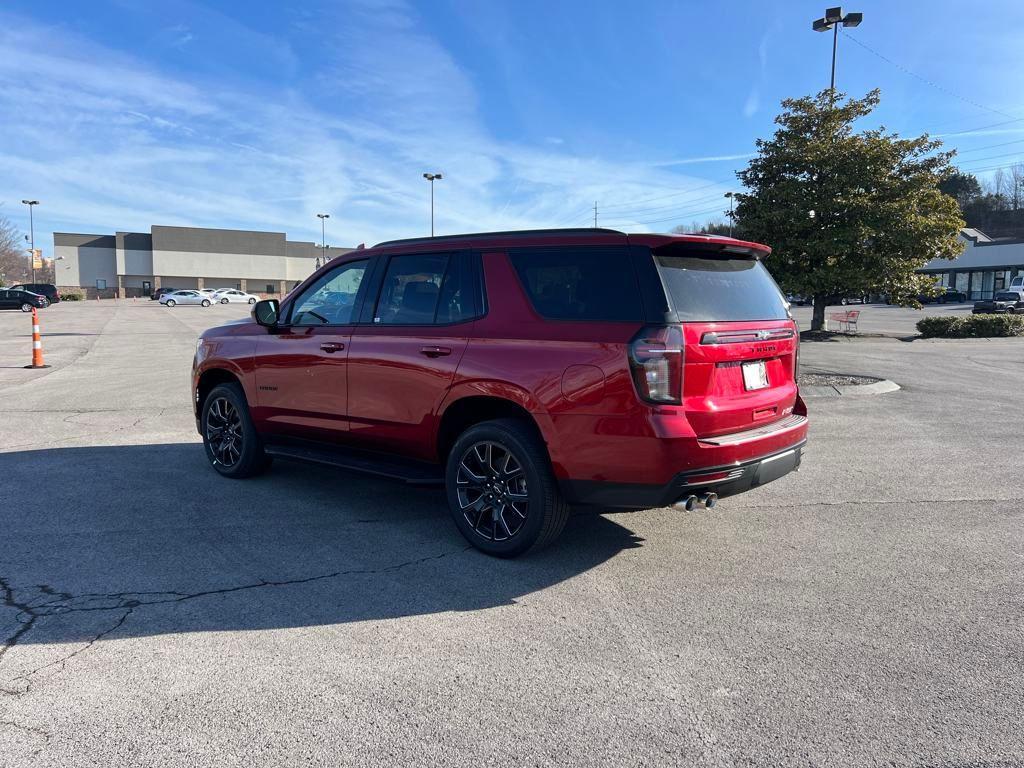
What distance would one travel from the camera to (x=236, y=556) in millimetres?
4504

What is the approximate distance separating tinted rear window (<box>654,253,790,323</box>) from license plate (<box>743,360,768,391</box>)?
0.28m

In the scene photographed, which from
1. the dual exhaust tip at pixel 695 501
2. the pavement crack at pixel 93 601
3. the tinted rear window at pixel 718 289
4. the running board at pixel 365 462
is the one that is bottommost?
the pavement crack at pixel 93 601

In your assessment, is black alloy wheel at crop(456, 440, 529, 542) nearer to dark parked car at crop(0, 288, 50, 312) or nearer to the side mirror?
the side mirror

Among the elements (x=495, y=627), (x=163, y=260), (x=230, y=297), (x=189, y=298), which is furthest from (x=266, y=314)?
(x=163, y=260)

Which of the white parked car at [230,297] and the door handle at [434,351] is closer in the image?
the door handle at [434,351]

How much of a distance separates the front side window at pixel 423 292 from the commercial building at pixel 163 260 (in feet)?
298

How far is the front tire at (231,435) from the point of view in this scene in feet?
20.3

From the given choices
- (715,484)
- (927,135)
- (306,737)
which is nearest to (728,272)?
(715,484)

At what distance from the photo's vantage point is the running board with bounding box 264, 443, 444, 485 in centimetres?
488

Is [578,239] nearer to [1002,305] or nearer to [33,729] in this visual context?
[33,729]

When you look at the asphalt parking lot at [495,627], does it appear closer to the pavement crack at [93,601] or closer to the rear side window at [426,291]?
the pavement crack at [93,601]

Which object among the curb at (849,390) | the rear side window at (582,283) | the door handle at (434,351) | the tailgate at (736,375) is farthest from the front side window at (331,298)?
the curb at (849,390)

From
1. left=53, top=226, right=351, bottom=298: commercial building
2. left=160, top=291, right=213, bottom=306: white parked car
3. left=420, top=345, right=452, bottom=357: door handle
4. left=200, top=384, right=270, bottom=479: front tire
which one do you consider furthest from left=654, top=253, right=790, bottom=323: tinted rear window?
left=53, top=226, right=351, bottom=298: commercial building

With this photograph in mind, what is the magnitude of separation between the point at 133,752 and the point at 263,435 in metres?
3.71
